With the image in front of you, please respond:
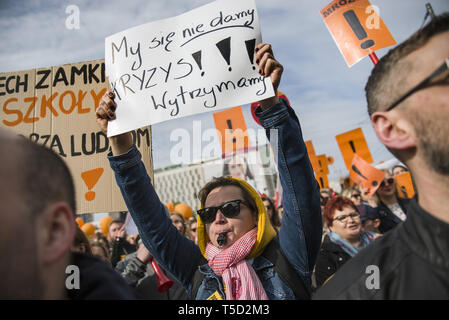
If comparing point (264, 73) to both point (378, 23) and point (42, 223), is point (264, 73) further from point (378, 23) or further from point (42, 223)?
point (378, 23)

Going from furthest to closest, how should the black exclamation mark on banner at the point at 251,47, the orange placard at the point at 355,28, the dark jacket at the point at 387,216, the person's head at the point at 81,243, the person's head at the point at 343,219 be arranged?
1. the dark jacket at the point at 387,216
2. the person's head at the point at 343,219
3. the orange placard at the point at 355,28
4. the person's head at the point at 81,243
5. the black exclamation mark on banner at the point at 251,47

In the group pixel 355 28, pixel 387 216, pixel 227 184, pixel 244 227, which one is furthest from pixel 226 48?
pixel 387 216

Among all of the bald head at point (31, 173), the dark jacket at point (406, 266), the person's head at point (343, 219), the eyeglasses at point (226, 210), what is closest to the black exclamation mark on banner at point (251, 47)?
the eyeglasses at point (226, 210)

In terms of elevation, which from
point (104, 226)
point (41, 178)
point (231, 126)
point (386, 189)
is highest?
point (104, 226)

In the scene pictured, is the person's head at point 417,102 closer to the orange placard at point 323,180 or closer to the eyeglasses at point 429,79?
the eyeglasses at point 429,79

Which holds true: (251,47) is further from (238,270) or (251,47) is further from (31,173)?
(31,173)

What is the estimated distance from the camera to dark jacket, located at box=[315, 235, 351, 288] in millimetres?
2969

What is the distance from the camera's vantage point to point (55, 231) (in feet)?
2.98

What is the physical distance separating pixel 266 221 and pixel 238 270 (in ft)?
A: 1.06

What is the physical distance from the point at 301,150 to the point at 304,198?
0.24 m

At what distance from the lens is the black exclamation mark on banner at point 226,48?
189 cm

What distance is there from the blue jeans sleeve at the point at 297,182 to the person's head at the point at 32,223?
1.03 m
